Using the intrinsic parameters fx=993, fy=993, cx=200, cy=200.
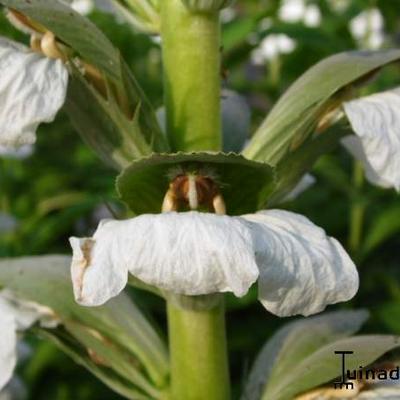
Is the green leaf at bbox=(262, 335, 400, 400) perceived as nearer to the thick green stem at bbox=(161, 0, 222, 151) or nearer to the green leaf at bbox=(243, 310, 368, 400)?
the green leaf at bbox=(243, 310, 368, 400)

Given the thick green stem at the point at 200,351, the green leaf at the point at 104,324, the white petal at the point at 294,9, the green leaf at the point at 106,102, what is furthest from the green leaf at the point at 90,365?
the white petal at the point at 294,9

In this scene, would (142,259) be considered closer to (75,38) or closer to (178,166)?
(178,166)

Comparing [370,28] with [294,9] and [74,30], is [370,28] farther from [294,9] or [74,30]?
[74,30]

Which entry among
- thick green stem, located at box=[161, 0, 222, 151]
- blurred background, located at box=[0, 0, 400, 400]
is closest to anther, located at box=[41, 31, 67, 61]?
thick green stem, located at box=[161, 0, 222, 151]

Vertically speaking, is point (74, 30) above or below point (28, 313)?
above

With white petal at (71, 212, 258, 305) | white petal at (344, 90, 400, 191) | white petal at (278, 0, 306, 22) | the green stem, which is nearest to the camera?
white petal at (71, 212, 258, 305)

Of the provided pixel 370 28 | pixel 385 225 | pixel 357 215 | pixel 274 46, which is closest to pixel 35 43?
pixel 385 225
